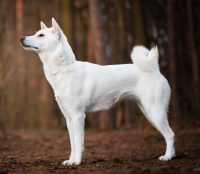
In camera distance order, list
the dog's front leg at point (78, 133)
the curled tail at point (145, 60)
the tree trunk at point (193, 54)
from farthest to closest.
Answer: the tree trunk at point (193, 54)
the curled tail at point (145, 60)
the dog's front leg at point (78, 133)

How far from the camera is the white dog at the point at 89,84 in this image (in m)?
4.34

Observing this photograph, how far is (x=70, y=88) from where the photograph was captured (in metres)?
4.33

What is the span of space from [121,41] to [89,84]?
9081 millimetres

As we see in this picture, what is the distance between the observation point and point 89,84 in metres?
4.50

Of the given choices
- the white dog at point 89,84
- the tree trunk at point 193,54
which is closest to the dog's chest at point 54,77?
the white dog at point 89,84

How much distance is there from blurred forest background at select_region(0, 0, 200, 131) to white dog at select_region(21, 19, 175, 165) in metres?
4.32

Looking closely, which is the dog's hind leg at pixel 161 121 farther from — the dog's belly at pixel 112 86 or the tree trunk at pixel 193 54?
Answer: the tree trunk at pixel 193 54

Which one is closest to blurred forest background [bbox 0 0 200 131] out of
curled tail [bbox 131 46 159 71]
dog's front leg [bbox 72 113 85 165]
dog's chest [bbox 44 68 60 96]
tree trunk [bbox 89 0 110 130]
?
tree trunk [bbox 89 0 110 130]

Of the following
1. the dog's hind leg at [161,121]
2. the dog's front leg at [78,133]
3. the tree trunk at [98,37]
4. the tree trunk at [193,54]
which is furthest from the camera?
the tree trunk at [98,37]

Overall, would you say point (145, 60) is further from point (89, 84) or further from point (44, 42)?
point (44, 42)

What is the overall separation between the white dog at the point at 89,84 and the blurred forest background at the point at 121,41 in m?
4.32

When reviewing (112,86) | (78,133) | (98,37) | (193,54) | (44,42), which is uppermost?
(98,37)

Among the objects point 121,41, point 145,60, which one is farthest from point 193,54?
point 121,41

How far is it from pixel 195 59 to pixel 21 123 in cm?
1522
